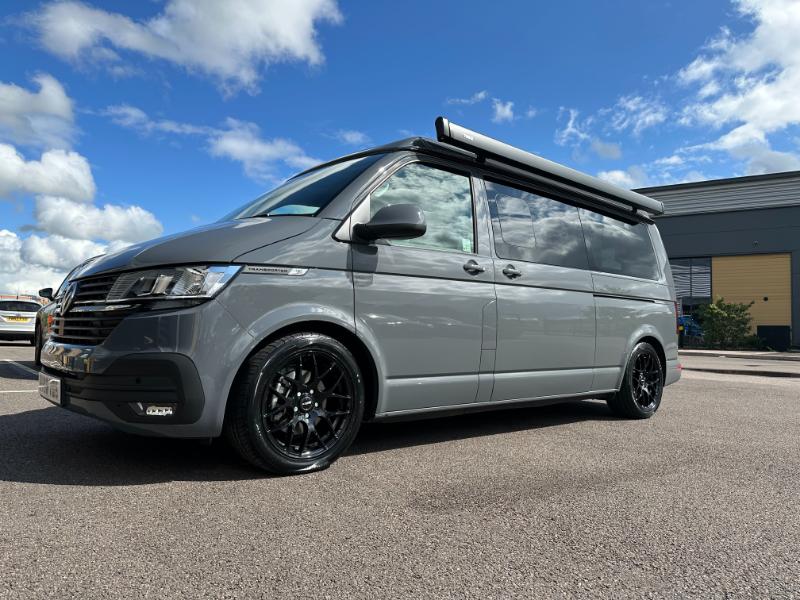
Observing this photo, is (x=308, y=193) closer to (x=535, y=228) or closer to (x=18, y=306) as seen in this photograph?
(x=535, y=228)

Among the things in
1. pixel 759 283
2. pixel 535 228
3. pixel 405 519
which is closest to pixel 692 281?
pixel 759 283

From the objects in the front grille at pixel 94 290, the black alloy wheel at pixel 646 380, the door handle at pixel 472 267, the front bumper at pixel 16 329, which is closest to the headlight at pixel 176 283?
the front grille at pixel 94 290

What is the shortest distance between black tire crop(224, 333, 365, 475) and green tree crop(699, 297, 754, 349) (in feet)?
83.1

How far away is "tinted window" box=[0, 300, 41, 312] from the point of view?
50.9 feet

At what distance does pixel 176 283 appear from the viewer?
2945mm

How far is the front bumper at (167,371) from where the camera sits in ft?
9.42

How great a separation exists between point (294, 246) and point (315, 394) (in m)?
0.83

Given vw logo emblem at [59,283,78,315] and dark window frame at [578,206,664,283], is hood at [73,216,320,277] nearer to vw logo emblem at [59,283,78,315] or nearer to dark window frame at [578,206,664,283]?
vw logo emblem at [59,283,78,315]

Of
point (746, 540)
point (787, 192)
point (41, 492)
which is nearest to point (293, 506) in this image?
point (41, 492)

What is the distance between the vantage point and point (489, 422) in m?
5.00

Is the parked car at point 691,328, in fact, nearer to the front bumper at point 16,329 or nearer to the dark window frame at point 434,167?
the front bumper at point 16,329

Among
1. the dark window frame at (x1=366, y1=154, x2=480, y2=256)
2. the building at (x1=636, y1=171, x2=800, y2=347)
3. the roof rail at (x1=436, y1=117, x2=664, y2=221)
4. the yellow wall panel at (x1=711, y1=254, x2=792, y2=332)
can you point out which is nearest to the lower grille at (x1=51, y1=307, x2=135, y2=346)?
the dark window frame at (x1=366, y1=154, x2=480, y2=256)

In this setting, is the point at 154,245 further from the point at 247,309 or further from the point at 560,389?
the point at 560,389

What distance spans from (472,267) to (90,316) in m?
2.31
